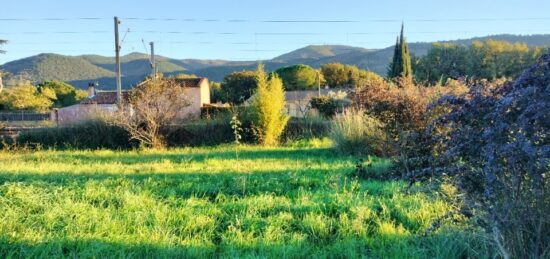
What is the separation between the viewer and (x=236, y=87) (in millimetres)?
49250

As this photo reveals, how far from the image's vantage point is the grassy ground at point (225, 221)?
3.22m

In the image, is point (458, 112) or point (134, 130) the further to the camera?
point (134, 130)

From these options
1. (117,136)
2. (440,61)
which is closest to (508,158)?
(117,136)

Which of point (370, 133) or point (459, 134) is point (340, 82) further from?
point (459, 134)

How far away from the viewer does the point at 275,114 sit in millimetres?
14984

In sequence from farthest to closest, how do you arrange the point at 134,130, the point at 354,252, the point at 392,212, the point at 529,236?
1. the point at 134,130
2. the point at 392,212
3. the point at 354,252
4. the point at 529,236

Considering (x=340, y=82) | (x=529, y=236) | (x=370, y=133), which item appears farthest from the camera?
(x=340, y=82)

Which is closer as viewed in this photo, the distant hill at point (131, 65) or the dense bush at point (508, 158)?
the dense bush at point (508, 158)

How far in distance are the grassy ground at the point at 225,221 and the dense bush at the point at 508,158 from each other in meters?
0.45

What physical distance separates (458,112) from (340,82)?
54515 millimetres

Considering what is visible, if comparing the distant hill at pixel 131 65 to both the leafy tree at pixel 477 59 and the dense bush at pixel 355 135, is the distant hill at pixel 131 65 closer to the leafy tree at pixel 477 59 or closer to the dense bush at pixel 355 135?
the leafy tree at pixel 477 59

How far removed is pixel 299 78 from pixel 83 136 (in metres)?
41.2

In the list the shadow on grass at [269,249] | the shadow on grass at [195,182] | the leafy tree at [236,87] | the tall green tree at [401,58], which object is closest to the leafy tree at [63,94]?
the leafy tree at [236,87]

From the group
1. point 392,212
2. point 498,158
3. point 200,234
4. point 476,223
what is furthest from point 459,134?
point 200,234
